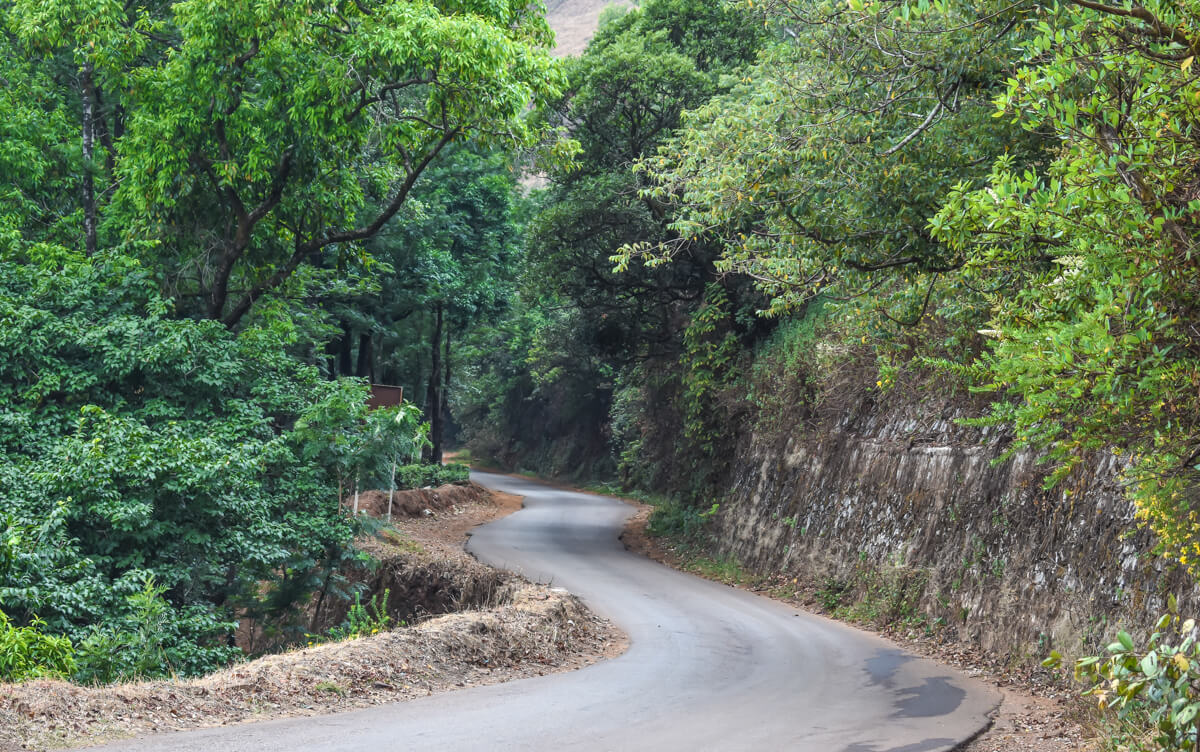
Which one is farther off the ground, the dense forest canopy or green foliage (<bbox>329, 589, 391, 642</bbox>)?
the dense forest canopy

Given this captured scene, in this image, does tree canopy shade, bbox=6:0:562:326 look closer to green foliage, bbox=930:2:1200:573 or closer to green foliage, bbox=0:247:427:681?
green foliage, bbox=0:247:427:681

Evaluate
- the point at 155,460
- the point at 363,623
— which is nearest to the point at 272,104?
the point at 155,460

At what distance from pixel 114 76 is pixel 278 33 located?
344 centimetres

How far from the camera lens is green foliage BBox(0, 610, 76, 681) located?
872 cm

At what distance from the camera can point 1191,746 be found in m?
4.71

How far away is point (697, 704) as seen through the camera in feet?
29.4

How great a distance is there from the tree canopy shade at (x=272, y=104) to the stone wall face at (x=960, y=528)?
326 inches

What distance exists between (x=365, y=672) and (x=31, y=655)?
3.48 m

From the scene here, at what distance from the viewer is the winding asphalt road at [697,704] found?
7191mm

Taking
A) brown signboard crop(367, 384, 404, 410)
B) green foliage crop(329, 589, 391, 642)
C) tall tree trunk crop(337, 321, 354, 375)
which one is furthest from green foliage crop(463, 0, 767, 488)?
green foliage crop(329, 589, 391, 642)

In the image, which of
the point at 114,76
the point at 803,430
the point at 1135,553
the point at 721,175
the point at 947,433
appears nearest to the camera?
the point at 1135,553

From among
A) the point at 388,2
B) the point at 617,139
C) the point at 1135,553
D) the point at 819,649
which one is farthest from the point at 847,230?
the point at 617,139

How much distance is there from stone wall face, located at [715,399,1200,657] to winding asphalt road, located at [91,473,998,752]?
1254 millimetres

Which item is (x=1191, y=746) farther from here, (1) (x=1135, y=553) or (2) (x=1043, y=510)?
(2) (x=1043, y=510)
